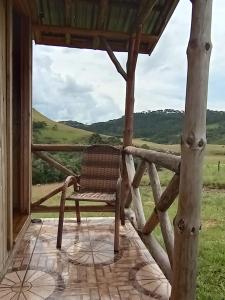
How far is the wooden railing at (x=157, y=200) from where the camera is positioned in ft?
6.85

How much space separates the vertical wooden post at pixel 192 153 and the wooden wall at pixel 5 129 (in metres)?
1.38

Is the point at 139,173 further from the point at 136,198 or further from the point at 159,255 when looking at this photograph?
the point at 159,255

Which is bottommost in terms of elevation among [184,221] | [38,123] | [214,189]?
[214,189]

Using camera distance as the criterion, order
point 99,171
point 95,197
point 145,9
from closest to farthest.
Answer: point 145,9
point 95,197
point 99,171

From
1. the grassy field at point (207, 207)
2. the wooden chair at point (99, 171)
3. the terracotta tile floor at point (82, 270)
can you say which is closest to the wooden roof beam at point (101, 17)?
the wooden chair at point (99, 171)

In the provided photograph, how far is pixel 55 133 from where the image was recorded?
23.0 ft

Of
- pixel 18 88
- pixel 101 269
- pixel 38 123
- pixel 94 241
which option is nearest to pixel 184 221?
pixel 101 269

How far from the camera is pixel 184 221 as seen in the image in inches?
65.3

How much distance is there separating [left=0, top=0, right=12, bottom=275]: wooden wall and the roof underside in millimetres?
884

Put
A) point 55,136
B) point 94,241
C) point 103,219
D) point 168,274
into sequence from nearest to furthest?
point 168,274, point 94,241, point 103,219, point 55,136

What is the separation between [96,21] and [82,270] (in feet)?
9.09

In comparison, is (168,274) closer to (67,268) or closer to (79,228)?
(67,268)

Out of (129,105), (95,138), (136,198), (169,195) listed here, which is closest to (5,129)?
(169,195)

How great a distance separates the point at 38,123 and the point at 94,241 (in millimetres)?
4357
